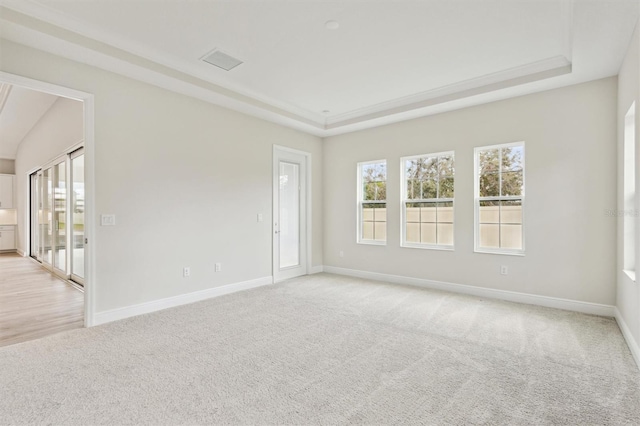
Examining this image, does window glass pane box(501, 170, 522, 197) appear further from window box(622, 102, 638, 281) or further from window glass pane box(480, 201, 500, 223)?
window box(622, 102, 638, 281)

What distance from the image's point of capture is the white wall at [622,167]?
2.66 m

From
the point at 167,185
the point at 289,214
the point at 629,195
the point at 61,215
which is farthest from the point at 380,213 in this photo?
the point at 61,215

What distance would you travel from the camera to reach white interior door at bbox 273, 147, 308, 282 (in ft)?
18.5

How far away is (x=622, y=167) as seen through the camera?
3359 millimetres

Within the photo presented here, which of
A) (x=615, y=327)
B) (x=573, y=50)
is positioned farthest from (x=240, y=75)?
(x=615, y=327)

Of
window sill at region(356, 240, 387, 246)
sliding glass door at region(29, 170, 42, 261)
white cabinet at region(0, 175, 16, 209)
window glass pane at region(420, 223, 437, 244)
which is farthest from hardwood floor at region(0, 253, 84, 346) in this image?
window glass pane at region(420, 223, 437, 244)

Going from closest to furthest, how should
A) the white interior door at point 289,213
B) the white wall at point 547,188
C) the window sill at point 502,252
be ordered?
the white wall at point 547,188
the window sill at point 502,252
the white interior door at point 289,213

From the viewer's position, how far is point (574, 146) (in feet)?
12.8

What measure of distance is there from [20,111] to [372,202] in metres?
6.84

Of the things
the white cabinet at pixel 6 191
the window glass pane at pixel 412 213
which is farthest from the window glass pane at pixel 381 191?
the white cabinet at pixel 6 191

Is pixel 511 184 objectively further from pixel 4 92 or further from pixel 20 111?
pixel 20 111

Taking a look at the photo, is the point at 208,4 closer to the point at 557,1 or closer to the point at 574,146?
the point at 557,1

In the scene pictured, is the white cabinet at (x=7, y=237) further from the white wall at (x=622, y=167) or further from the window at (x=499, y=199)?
the white wall at (x=622, y=167)

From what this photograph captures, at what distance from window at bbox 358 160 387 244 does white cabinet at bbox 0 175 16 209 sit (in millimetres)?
10332
